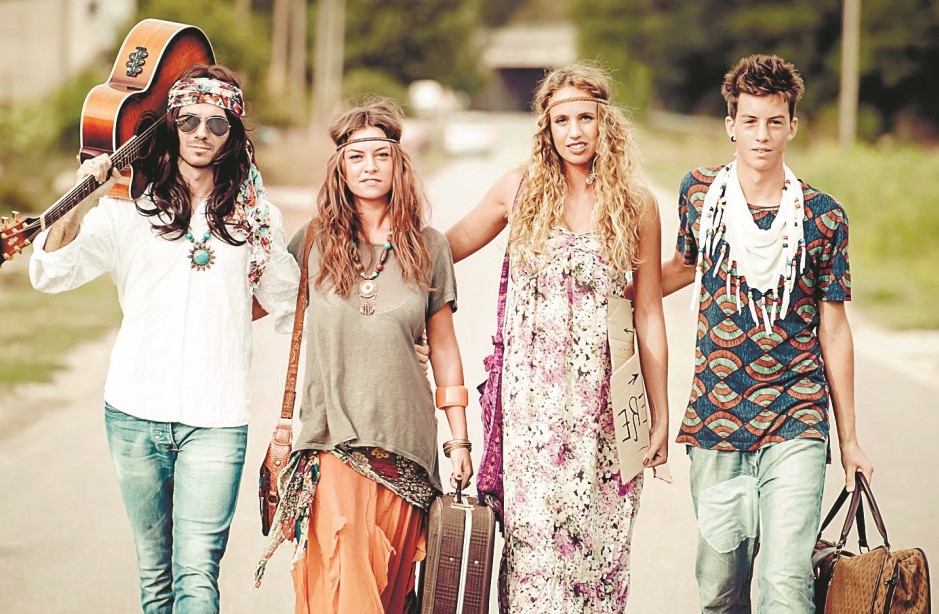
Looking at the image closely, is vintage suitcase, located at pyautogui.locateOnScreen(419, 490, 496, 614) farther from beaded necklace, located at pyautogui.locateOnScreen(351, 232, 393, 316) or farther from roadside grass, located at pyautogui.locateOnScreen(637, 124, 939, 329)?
roadside grass, located at pyautogui.locateOnScreen(637, 124, 939, 329)

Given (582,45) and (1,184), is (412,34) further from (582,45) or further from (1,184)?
(1,184)

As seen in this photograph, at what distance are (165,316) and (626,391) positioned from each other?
152cm

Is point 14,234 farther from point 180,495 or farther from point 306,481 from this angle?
point 306,481

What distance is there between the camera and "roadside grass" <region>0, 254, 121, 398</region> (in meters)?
11.1

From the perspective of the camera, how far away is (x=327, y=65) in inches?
1962

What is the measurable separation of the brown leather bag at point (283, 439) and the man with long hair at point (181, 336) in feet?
0.45

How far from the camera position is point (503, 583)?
15.1 ft

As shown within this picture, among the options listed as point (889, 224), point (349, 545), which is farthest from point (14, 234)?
point (889, 224)

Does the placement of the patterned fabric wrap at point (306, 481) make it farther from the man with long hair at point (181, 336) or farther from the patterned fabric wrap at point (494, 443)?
the patterned fabric wrap at point (494, 443)

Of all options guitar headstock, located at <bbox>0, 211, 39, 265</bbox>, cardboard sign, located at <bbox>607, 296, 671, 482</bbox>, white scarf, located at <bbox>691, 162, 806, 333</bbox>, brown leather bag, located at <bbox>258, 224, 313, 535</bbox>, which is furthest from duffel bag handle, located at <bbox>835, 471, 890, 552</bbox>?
guitar headstock, located at <bbox>0, 211, 39, 265</bbox>

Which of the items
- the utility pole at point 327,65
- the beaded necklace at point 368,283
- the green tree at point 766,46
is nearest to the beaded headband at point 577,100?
the beaded necklace at point 368,283

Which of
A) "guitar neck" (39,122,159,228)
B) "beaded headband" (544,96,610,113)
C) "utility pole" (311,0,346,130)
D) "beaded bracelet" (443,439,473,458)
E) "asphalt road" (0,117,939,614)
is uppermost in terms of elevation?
"utility pole" (311,0,346,130)

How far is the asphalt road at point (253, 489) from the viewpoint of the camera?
6.12 metres

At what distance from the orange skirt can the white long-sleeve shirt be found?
39 cm
